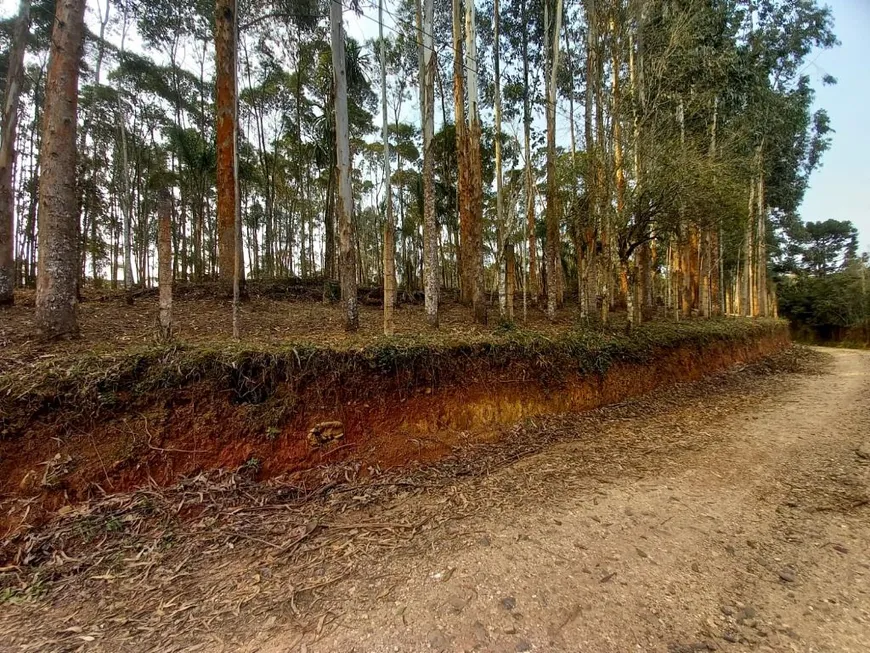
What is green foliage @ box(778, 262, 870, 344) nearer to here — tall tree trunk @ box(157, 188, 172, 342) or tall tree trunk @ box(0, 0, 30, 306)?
tall tree trunk @ box(157, 188, 172, 342)

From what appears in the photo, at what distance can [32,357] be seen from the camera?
3.27 m

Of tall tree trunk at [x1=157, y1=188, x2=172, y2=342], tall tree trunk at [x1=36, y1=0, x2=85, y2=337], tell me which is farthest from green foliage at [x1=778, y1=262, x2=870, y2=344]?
tall tree trunk at [x1=36, y1=0, x2=85, y2=337]

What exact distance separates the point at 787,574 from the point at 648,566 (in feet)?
2.39

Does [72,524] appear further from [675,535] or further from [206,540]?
[675,535]

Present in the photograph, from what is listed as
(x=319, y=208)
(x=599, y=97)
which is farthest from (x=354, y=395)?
(x=319, y=208)

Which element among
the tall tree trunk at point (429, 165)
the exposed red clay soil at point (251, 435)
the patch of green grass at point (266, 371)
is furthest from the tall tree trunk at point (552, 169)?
the exposed red clay soil at point (251, 435)

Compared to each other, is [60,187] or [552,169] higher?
[552,169]

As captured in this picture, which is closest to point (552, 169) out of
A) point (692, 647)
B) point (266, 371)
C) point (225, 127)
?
point (225, 127)

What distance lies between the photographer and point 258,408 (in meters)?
3.19

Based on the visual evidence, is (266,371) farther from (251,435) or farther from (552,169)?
(552,169)

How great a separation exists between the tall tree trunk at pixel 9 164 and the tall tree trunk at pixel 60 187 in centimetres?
339

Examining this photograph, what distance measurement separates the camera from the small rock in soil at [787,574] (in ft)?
6.38

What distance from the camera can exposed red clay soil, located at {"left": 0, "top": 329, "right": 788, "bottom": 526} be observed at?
8.36 ft

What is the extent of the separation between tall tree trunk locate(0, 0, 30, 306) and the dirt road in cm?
821
